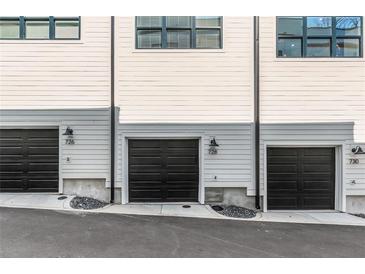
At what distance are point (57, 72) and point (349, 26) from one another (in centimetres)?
963

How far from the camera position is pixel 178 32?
8781mm

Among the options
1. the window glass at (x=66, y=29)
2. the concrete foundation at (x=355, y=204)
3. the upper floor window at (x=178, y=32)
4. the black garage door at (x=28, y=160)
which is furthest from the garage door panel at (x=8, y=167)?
the concrete foundation at (x=355, y=204)

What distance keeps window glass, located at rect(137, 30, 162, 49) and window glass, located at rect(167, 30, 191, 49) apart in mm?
328

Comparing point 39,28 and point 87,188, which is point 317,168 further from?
point 39,28

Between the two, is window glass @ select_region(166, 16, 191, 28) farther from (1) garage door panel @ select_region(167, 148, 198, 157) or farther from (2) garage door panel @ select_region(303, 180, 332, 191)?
(2) garage door panel @ select_region(303, 180, 332, 191)

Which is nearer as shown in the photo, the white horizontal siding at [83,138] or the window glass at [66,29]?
the white horizontal siding at [83,138]

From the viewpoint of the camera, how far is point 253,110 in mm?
8648

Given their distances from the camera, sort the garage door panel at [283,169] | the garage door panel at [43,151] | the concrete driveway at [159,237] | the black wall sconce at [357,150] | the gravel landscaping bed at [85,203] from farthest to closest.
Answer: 1. the garage door panel at [283,169]
2. the garage door panel at [43,151]
3. the black wall sconce at [357,150]
4. the gravel landscaping bed at [85,203]
5. the concrete driveway at [159,237]

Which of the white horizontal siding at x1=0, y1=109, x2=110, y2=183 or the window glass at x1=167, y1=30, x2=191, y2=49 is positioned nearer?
the white horizontal siding at x1=0, y1=109, x2=110, y2=183

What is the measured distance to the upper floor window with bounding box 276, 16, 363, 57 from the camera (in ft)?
28.7

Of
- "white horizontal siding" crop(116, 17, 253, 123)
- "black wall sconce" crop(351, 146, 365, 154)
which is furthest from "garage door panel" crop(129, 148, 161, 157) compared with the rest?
"black wall sconce" crop(351, 146, 365, 154)

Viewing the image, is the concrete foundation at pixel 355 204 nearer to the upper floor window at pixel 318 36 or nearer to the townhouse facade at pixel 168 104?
the townhouse facade at pixel 168 104

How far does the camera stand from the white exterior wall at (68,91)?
852 centimetres

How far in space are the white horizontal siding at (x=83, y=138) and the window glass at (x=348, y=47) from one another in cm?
778
